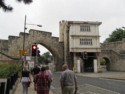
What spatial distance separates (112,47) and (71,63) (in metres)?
15.3

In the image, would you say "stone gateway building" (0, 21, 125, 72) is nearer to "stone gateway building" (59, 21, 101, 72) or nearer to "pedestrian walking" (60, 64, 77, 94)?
"stone gateway building" (59, 21, 101, 72)

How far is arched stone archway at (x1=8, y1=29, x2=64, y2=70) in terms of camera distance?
202ft

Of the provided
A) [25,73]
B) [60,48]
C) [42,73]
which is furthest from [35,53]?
[60,48]

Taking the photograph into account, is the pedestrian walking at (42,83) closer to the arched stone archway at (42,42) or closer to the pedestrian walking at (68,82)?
the pedestrian walking at (68,82)

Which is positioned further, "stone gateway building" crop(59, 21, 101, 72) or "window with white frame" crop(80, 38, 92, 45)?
"window with white frame" crop(80, 38, 92, 45)

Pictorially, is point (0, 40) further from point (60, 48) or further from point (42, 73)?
point (42, 73)

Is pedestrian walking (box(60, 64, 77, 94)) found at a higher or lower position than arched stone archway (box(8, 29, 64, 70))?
lower

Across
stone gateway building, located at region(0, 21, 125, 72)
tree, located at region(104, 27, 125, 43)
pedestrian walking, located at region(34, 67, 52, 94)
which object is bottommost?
pedestrian walking, located at region(34, 67, 52, 94)

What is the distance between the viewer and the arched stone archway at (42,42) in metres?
61.6

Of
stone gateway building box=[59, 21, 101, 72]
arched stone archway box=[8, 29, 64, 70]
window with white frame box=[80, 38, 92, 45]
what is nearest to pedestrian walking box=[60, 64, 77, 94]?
stone gateway building box=[59, 21, 101, 72]

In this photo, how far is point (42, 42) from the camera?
6644cm

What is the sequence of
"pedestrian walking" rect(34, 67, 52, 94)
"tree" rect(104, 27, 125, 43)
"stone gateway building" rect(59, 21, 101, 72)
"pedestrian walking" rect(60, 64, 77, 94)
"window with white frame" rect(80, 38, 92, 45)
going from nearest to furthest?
→ "pedestrian walking" rect(60, 64, 77, 94) → "pedestrian walking" rect(34, 67, 52, 94) → "stone gateway building" rect(59, 21, 101, 72) → "window with white frame" rect(80, 38, 92, 45) → "tree" rect(104, 27, 125, 43)

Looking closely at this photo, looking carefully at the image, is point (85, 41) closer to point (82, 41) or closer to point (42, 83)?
point (82, 41)

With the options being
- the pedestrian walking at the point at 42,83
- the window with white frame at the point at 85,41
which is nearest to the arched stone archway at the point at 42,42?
the window with white frame at the point at 85,41
